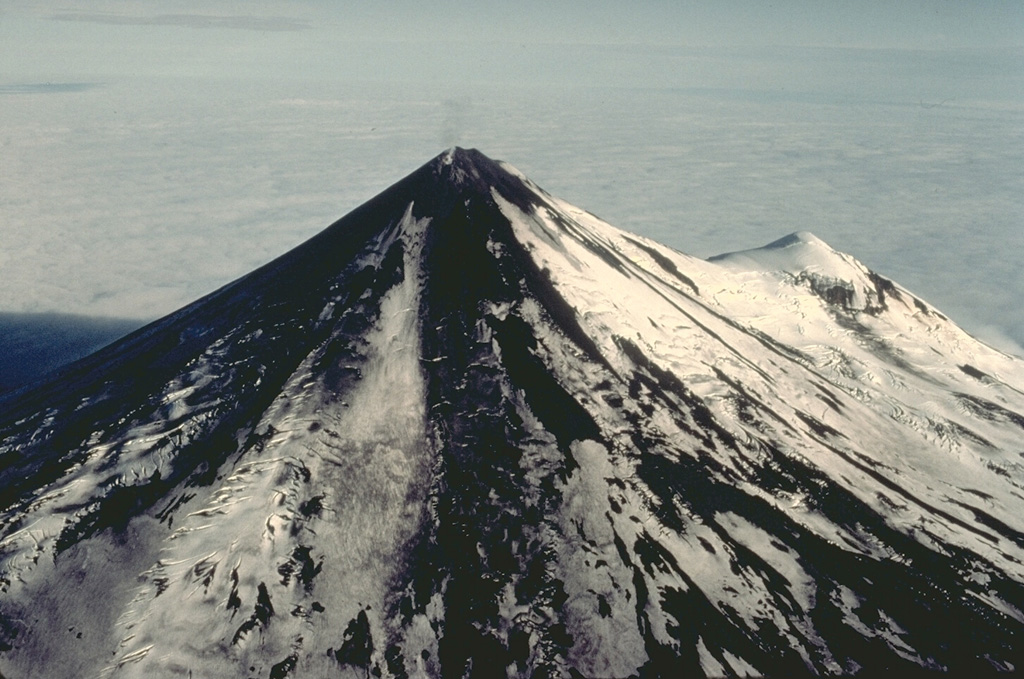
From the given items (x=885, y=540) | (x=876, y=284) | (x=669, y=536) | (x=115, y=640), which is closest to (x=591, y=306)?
(x=669, y=536)

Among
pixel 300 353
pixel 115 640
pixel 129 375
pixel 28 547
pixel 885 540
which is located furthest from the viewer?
pixel 129 375

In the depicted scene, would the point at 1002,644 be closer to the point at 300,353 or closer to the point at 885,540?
the point at 885,540

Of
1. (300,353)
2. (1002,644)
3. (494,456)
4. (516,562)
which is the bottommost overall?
Answer: (1002,644)

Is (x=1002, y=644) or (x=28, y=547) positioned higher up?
(x=28, y=547)

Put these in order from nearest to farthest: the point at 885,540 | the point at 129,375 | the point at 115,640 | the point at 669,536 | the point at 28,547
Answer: the point at 115,640, the point at 28,547, the point at 669,536, the point at 885,540, the point at 129,375

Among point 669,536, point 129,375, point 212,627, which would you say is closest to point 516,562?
point 669,536

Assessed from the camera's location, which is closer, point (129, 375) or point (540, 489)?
point (540, 489)
